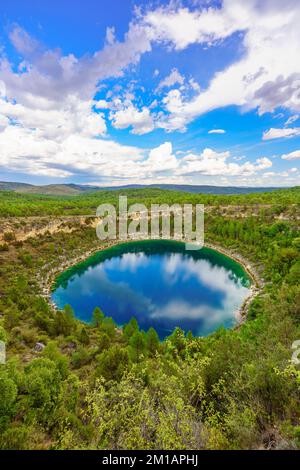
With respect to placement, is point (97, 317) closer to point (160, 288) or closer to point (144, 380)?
point (144, 380)

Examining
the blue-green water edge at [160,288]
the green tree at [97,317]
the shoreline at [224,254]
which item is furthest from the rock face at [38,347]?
the shoreline at [224,254]

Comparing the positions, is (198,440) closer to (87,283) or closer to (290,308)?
(290,308)

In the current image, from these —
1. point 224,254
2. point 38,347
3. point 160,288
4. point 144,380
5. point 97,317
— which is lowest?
point 160,288

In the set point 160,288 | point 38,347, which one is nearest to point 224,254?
point 160,288

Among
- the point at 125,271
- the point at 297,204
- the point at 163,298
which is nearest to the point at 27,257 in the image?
the point at 125,271

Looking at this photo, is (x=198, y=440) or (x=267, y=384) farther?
(x=267, y=384)
